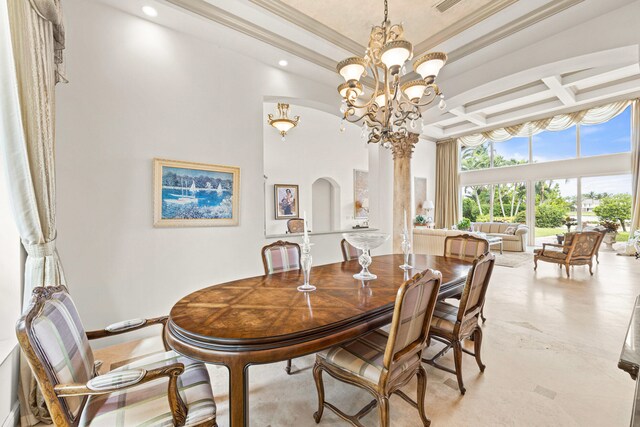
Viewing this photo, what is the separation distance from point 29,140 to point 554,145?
1121 cm

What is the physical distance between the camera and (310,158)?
7.39 m

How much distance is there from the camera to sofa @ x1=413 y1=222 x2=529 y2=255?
20.4ft

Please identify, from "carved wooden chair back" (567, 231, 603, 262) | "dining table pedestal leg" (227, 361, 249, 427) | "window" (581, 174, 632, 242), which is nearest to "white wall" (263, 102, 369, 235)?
"carved wooden chair back" (567, 231, 603, 262)

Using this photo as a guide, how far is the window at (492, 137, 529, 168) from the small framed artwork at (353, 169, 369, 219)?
4848 mm

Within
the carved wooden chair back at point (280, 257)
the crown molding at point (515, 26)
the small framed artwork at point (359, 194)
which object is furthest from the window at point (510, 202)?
the carved wooden chair back at point (280, 257)

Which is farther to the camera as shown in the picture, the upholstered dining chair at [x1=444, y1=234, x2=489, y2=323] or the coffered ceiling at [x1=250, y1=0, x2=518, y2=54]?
the upholstered dining chair at [x1=444, y1=234, x2=489, y2=323]

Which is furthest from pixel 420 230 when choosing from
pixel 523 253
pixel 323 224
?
pixel 523 253

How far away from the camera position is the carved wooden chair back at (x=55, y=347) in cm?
92

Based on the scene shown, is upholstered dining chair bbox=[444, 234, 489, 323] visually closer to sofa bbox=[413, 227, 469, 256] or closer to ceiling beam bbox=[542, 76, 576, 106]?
sofa bbox=[413, 227, 469, 256]

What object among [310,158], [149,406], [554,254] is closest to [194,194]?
[149,406]

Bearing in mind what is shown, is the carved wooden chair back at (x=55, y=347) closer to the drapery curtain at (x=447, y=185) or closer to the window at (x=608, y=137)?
the drapery curtain at (x=447, y=185)

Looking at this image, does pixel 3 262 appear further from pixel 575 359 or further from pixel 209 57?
pixel 575 359

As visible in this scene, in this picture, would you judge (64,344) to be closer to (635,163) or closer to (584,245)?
(584,245)

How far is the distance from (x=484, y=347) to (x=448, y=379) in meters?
0.74
